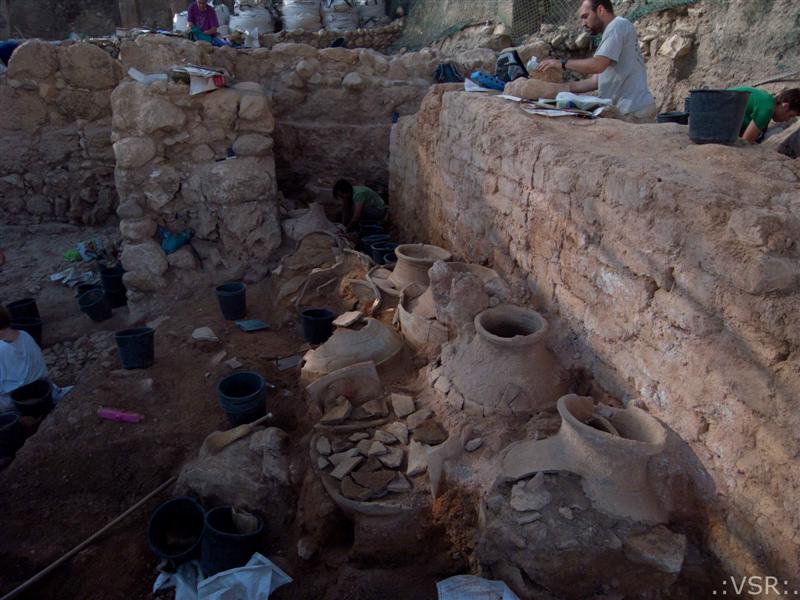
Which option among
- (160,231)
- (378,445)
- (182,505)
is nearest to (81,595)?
(182,505)

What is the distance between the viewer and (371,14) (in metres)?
14.7

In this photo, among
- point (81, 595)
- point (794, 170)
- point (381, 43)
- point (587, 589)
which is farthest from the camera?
point (381, 43)

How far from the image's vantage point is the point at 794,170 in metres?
2.47

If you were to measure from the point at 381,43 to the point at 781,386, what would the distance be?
14.3 metres

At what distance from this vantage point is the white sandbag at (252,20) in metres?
12.8

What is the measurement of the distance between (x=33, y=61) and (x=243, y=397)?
6.29 m

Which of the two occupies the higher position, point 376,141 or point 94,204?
point 376,141

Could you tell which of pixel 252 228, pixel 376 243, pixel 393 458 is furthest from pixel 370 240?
pixel 393 458

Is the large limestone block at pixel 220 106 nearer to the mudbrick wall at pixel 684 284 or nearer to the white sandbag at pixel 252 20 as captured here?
the mudbrick wall at pixel 684 284

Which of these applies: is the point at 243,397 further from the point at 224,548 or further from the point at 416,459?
the point at 416,459

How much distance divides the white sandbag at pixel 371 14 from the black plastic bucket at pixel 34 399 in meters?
13.1

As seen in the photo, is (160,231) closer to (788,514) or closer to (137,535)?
(137,535)

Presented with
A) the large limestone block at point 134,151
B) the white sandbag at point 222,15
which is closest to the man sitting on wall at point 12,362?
the large limestone block at point 134,151

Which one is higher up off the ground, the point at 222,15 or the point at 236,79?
the point at 222,15
